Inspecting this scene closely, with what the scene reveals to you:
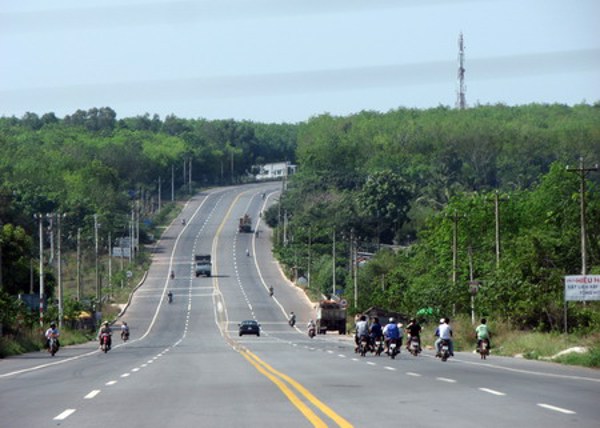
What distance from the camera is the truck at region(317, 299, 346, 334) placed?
3900 inches

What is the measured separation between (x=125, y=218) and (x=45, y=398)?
166195mm

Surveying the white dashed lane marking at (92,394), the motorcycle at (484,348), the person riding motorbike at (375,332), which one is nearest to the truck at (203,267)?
the person riding motorbike at (375,332)

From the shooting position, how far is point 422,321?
86562 millimetres

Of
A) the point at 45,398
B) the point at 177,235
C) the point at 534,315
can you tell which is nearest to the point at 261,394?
the point at 45,398

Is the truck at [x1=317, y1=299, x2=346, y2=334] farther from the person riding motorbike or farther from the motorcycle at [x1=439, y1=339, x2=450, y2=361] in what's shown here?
the motorcycle at [x1=439, y1=339, x2=450, y2=361]

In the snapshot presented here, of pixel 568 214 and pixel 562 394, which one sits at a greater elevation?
pixel 568 214

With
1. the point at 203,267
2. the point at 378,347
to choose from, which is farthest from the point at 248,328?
the point at 203,267

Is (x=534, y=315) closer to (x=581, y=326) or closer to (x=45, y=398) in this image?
(x=581, y=326)

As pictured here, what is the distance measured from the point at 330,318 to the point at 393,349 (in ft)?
169

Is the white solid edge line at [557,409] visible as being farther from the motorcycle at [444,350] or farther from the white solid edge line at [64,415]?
the motorcycle at [444,350]

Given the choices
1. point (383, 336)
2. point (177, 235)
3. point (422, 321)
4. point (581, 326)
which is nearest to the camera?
point (383, 336)

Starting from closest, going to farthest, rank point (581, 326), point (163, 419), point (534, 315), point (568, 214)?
1. point (163, 419)
2. point (581, 326)
3. point (534, 315)
4. point (568, 214)

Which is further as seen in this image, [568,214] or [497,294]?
[568,214]

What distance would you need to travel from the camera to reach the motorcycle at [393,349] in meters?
48.0
